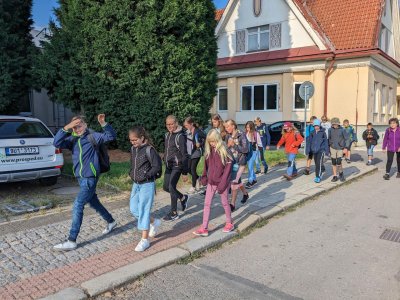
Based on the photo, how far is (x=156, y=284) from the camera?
3.70m

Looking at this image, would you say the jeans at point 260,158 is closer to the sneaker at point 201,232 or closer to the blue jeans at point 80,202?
the sneaker at point 201,232

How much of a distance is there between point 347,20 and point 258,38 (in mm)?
5088

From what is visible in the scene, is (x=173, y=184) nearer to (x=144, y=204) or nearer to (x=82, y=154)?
(x=144, y=204)

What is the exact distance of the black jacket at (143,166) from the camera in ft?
14.7

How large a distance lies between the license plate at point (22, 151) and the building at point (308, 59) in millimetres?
13270

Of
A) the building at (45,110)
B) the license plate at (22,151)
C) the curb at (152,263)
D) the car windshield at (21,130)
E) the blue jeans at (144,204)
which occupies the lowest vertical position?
the curb at (152,263)

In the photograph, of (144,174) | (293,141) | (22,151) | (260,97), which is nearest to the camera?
(144,174)

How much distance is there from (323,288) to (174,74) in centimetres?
805

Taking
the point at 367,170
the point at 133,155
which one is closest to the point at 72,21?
the point at 133,155

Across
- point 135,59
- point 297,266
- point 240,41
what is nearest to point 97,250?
point 297,266

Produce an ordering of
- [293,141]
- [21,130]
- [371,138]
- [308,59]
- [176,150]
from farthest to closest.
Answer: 1. [308,59]
2. [371,138]
3. [293,141]
4. [21,130]
5. [176,150]

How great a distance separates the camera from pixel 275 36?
20.8 meters

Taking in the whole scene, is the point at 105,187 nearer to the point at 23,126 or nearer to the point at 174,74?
the point at 23,126

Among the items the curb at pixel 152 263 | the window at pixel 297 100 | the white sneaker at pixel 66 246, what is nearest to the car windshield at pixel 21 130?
the white sneaker at pixel 66 246
